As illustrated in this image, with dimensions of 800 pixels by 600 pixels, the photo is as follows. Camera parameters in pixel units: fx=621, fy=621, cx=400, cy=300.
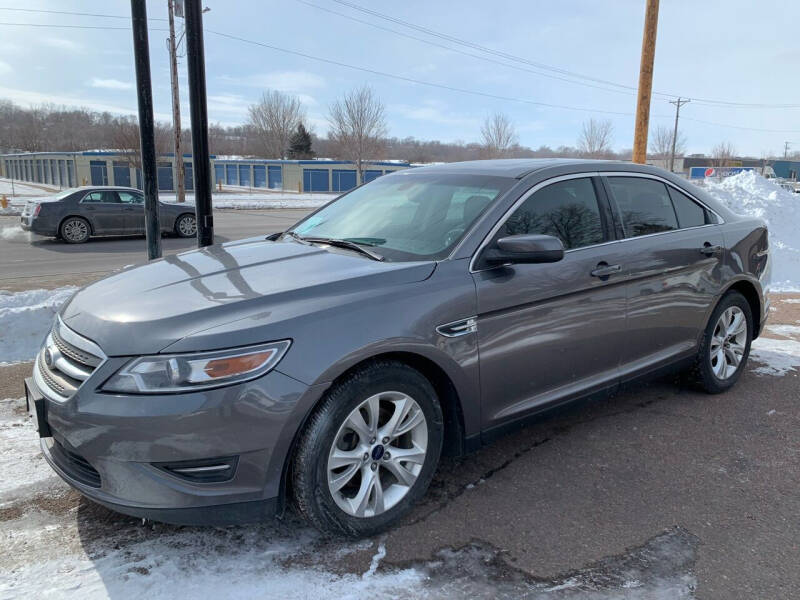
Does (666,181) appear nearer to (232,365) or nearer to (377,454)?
(377,454)

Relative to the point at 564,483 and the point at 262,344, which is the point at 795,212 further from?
the point at 262,344

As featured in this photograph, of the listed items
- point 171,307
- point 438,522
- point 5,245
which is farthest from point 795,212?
point 5,245

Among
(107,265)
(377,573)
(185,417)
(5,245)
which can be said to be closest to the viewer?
(185,417)

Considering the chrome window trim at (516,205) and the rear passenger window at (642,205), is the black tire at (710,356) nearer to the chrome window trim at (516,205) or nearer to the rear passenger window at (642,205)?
the rear passenger window at (642,205)

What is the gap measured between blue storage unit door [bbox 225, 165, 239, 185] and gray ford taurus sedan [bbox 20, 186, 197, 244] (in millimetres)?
54588

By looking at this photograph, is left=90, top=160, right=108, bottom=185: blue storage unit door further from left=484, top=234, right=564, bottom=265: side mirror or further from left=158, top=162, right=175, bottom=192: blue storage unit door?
left=484, top=234, right=564, bottom=265: side mirror

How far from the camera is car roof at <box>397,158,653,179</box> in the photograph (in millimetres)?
3658

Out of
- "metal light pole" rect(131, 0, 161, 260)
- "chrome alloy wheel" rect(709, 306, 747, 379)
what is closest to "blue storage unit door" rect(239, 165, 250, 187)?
"metal light pole" rect(131, 0, 161, 260)

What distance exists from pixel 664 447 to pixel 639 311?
862 mm

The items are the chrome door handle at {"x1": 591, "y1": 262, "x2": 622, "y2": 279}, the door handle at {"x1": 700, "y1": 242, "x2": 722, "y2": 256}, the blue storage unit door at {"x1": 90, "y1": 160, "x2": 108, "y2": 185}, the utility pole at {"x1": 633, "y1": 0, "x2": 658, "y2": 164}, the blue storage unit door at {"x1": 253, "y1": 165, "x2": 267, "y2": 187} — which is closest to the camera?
the chrome door handle at {"x1": 591, "y1": 262, "x2": 622, "y2": 279}

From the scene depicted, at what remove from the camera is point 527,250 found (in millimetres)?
3029

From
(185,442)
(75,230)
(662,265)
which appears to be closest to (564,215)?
(662,265)

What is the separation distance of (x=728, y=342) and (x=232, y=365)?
3959 mm

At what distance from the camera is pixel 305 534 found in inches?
113
